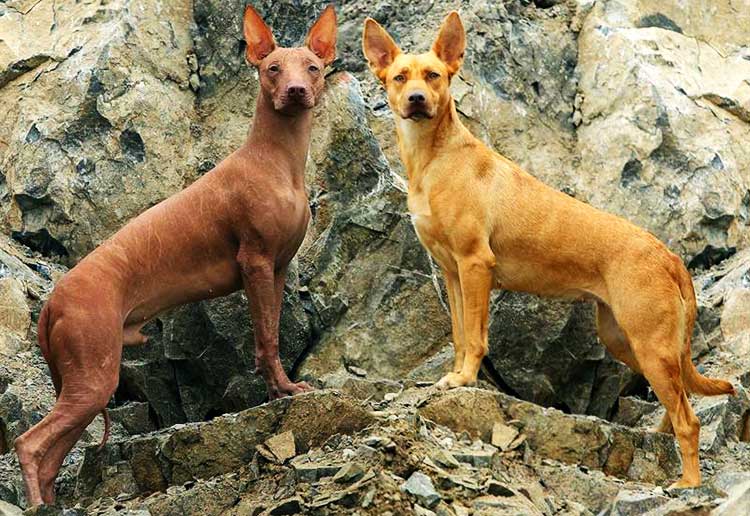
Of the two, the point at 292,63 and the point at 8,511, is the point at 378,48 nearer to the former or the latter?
the point at 292,63

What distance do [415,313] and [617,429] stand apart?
3215 mm

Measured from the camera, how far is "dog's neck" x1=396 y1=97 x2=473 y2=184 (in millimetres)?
13664

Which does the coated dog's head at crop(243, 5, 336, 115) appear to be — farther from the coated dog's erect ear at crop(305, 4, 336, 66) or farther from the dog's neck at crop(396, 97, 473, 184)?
the dog's neck at crop(396, 97, 473, 184)

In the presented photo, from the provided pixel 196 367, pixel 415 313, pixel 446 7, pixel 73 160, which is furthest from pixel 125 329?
pixel 446 7

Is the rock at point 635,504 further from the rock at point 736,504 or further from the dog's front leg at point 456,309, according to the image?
the dog's front leg at point 456,309

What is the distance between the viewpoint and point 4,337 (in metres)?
15.7

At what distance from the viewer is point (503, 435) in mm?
12414

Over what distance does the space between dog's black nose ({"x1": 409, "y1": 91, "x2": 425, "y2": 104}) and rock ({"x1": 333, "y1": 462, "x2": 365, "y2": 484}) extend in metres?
3.78

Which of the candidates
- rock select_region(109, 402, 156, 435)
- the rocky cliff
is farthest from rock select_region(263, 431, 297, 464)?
rock select_region(109, 402, 156, 435)

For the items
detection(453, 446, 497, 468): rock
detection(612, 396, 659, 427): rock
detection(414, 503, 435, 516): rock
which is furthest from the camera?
detection(612, 396, 659, 427): rock

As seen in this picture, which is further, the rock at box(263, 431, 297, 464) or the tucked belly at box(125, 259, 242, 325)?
the tucked belly at box(125, 259, 242, 325)

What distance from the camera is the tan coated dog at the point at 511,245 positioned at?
42.6 ft

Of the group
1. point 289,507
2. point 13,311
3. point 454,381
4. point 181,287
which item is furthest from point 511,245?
point 13,311

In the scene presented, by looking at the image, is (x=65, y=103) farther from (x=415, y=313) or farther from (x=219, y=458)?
(x=219, y=458)
